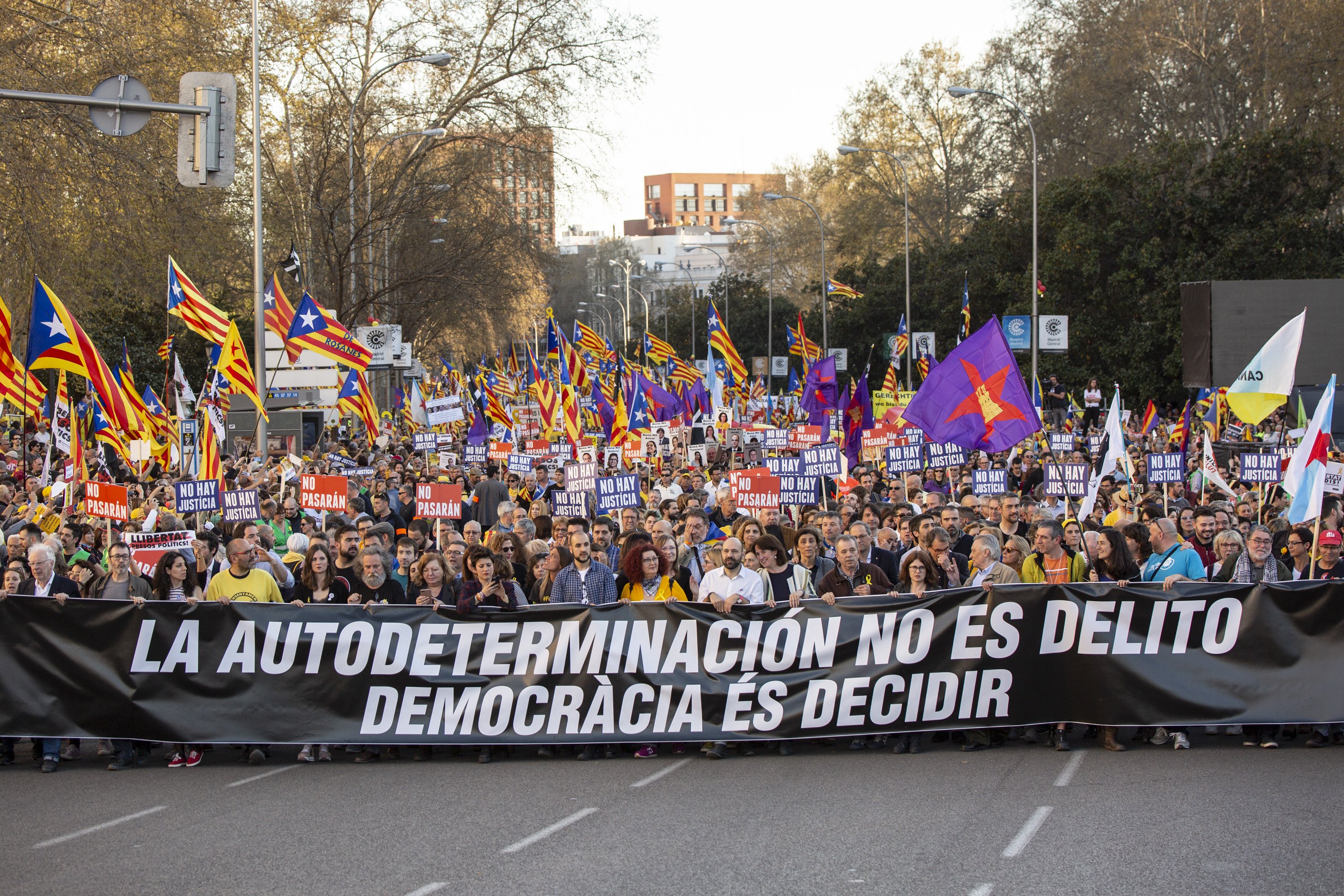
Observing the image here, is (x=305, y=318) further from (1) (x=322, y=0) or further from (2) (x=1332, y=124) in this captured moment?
(2) (x=1332, y=124)

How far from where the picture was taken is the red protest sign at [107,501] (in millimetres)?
13250

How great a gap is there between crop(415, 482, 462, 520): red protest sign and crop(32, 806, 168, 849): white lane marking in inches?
248

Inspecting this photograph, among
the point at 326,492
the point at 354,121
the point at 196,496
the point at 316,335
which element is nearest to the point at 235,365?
the point at 326,492

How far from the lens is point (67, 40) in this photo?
741 inches

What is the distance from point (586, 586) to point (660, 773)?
5.23ft

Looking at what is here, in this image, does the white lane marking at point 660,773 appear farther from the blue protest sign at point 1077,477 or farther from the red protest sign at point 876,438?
the red protest sign at point 876,438

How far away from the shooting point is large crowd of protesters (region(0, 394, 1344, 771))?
955cm

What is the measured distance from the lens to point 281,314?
20.8 meters

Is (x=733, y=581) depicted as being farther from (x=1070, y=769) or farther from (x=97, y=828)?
(x=97, y=828)

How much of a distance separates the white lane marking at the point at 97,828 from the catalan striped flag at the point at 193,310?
Answer: 996 cm

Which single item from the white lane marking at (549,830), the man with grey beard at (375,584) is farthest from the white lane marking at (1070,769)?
the man with grey beard at (375,584)

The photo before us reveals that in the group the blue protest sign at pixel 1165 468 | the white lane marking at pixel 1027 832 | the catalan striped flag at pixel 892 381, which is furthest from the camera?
the catalan striped flag at pixel 892 381

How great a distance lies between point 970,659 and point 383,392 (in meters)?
51.5

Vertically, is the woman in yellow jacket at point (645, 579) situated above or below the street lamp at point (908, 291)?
below
